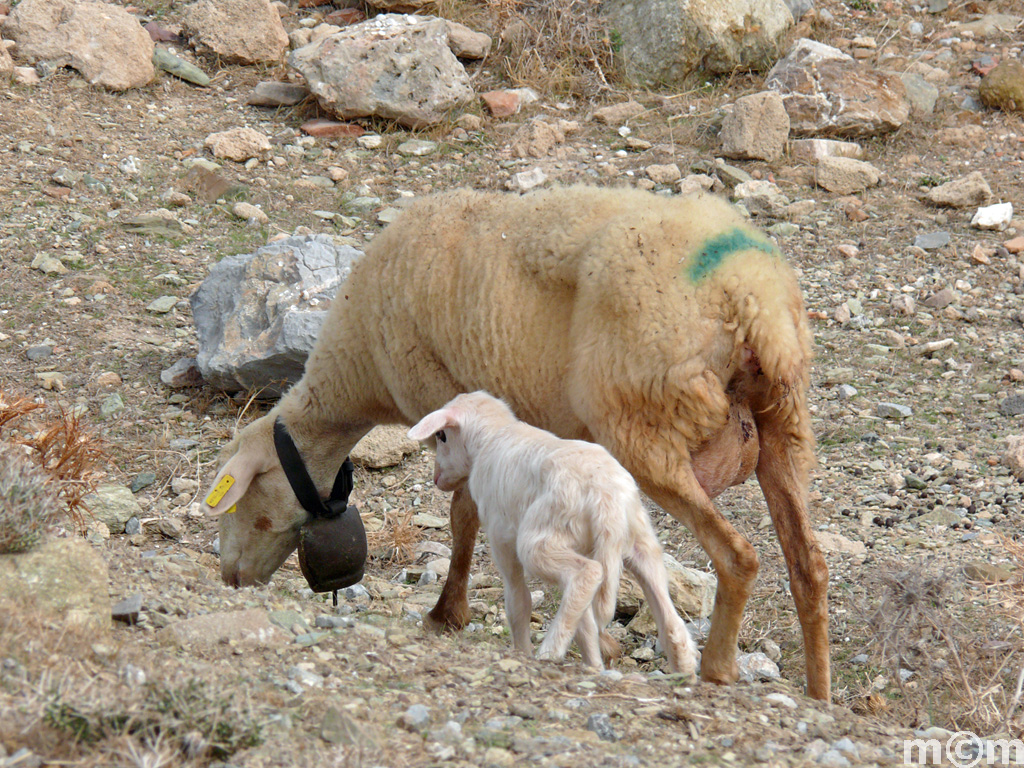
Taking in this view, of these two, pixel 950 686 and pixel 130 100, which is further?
pixel 130 100

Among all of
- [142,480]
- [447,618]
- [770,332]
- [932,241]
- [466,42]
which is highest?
[466,42]

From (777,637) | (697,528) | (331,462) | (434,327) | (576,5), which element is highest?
(576,5)

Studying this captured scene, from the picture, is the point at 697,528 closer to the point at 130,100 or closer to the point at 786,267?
the point at 786,267

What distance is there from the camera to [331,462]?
5387mm

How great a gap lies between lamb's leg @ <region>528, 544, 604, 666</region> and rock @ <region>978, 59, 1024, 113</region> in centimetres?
853

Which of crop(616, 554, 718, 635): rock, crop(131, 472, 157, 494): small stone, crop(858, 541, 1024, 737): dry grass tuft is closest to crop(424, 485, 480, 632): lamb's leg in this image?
crop(616, 554, 718, 635): rock

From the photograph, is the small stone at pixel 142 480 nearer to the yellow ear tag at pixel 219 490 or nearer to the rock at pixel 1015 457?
the yellow ear tag at pixel 219 490

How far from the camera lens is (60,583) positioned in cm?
315

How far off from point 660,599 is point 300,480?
212 cm

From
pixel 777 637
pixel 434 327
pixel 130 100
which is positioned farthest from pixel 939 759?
pixel 130 100

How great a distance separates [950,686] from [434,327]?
2600mm

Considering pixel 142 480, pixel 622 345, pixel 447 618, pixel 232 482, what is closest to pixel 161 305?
pixel 142 480

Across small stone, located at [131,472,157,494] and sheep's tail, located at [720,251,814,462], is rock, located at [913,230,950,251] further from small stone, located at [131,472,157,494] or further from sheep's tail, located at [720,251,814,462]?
small stone, located at [131,472,157,494]

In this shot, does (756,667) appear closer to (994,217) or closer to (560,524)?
(560,524)
